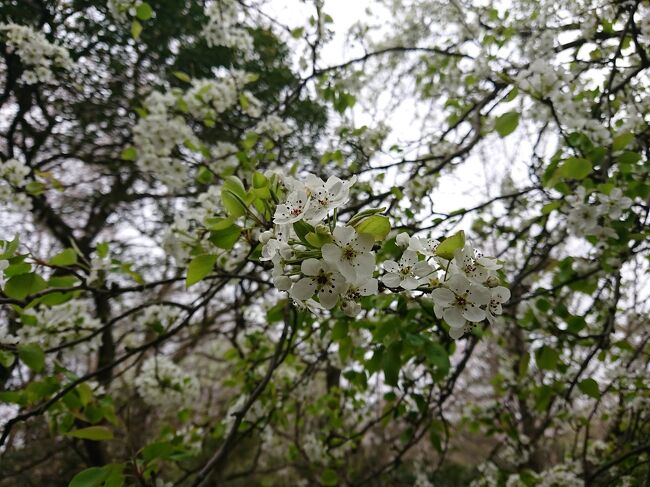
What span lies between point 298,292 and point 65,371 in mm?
1550

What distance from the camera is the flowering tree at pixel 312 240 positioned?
1203 mm

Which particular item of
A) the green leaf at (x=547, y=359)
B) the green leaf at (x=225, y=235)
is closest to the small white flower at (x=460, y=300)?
the green leaf at (x=225, y=235)

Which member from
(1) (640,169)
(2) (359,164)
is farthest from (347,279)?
(1) (640,169)

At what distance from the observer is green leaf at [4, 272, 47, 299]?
1.39 m

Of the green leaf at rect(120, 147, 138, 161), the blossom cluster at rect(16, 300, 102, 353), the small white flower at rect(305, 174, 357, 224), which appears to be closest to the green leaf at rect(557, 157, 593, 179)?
the small white flower at rect(305, 174, 357, 224)

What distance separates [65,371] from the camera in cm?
189

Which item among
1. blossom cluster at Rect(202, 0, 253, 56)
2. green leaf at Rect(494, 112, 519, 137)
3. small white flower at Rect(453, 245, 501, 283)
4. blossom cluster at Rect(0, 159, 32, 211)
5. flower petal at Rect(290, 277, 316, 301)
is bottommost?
flower petal at Rect(290, 277, 316, 301)

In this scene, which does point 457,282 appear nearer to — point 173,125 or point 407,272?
point 407,272

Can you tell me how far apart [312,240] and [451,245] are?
0.29m

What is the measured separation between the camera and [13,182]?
2994mm

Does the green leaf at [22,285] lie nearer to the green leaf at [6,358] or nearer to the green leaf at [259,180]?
the green leaf at [6,358]

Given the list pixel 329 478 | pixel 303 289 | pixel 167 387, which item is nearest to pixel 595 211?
pixel 303 289

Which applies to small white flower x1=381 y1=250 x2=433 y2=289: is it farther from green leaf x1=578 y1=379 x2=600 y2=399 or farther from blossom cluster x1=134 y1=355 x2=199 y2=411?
blossom cluster x1=134 y1=355 x2=199 y2=411

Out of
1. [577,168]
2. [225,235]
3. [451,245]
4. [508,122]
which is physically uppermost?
[508,122]
